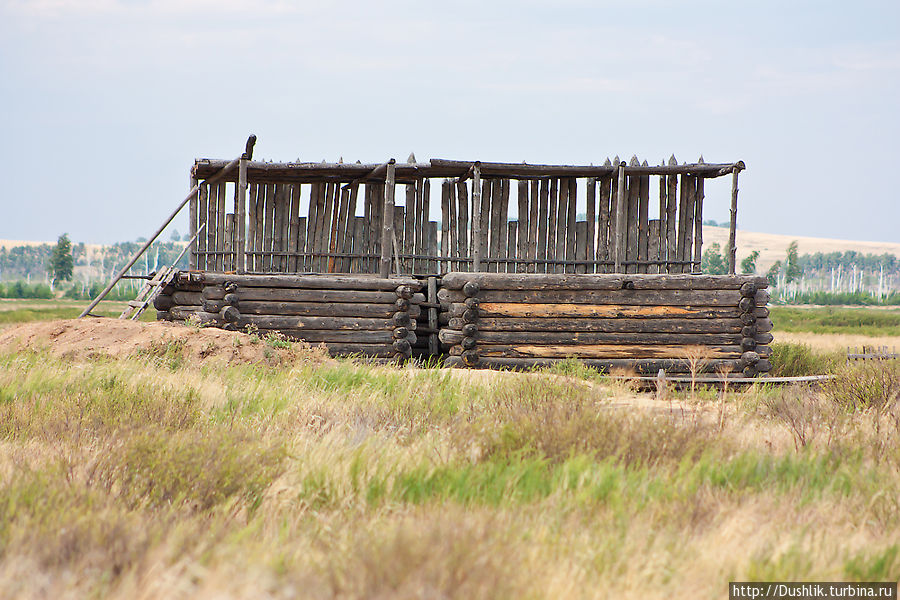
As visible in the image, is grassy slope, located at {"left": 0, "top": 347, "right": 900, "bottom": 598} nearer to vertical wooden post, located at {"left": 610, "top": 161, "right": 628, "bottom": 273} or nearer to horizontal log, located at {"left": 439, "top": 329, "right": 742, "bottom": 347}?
horizontal log, located at {"left": 439, "top": 329, "right": 742, "bottom": 347}

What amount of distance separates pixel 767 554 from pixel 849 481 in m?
1.59

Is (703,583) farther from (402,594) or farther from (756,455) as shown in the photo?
(756,455)

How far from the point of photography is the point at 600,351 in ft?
44.5

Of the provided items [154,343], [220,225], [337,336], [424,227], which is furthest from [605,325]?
[220,225]

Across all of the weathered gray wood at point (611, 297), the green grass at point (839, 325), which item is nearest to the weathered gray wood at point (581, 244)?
the weathered gray wood at point (611, 297)

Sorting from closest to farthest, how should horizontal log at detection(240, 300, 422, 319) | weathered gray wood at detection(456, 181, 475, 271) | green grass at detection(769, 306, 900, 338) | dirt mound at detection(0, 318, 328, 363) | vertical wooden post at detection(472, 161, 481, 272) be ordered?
dirt mound at detection(0, 318, 328, 363) < horizontal log at detection(240, 300, 422, 319) < vertical wooden post at detection(472, 161, 481, 272) < weathered gray wood at detection(456, 181, 475, 271) < green grass at detection(769, 306, 900, 338)

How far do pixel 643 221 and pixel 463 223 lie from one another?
372 cm

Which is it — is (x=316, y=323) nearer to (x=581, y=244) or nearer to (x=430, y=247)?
(x=430, y=247)

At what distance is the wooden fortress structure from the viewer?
13500 mm

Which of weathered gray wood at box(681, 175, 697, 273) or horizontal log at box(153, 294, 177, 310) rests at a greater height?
weathered gray wood at box(681, 175, 697, 273)

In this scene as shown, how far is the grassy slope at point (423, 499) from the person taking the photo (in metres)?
3.52

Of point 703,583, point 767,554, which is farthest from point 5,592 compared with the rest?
point 767,554

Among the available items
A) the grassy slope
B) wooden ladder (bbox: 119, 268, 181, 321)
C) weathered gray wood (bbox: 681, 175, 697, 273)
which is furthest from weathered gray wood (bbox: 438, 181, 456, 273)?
the grassy slope

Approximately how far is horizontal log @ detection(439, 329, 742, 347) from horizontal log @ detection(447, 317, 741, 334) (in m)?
0.07
